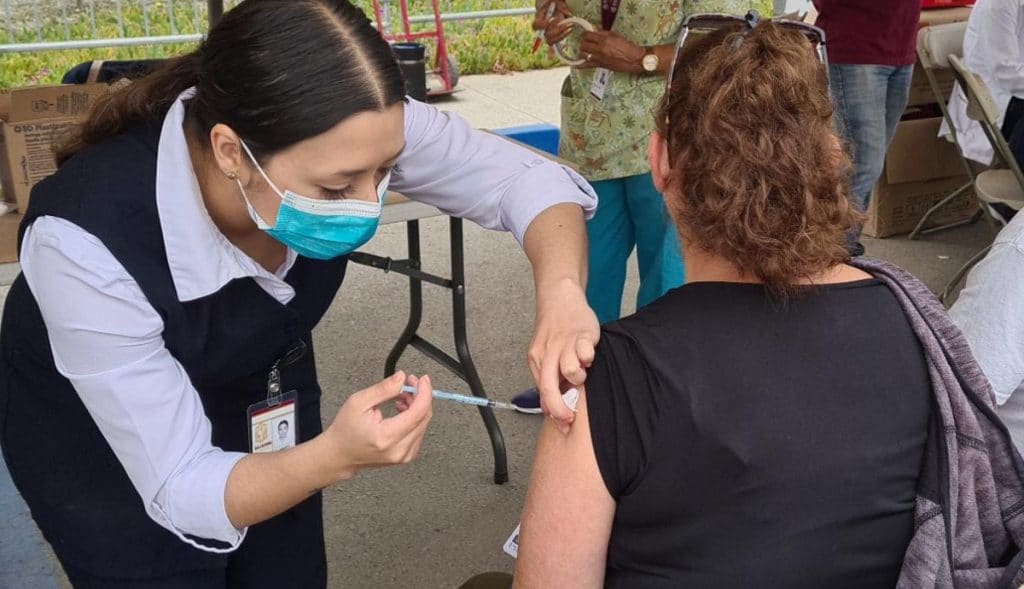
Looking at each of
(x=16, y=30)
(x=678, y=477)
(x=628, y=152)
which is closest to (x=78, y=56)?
(x=16, y=30)

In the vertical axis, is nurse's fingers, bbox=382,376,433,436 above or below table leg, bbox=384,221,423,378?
above

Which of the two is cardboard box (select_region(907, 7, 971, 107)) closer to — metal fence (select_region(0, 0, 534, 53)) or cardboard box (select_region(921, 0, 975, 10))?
cardboard box (select_region(921, 0, 975, 10))

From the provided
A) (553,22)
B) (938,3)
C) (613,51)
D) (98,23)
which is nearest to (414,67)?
(553,22)

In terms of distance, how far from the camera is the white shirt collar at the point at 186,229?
1.34 metres

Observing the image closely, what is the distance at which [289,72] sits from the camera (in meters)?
1.27

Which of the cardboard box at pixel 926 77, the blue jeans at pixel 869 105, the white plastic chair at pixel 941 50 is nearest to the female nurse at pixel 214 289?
the blue jeans at pixel 869 105

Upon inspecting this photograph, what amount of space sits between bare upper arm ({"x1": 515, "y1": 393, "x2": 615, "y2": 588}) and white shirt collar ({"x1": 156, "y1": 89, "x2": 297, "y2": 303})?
1.58 feet

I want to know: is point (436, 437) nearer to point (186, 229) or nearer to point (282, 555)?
point (282, 555)

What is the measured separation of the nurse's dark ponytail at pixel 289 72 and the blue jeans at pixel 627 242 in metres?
1.51

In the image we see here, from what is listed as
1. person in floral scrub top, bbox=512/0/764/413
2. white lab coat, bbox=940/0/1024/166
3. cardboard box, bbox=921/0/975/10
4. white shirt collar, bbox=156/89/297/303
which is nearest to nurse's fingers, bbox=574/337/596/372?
white shirt collar, bbox=156/89/297/303

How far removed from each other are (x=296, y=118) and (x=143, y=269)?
0.26 metres

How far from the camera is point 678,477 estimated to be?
3.81ft

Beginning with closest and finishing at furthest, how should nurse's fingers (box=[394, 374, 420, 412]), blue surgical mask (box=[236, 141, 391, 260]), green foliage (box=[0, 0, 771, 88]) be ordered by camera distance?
nurse's fingers (box=[394, 374, 420, 412])
blue surgical mask (box=[236, 141, 391, 260])
green foliage (box=[0, 0, 771, 88])

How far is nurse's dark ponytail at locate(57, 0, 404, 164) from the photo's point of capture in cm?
127
